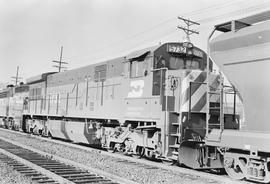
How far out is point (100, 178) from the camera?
6.84 metres

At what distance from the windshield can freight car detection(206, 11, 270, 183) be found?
10.4 ft

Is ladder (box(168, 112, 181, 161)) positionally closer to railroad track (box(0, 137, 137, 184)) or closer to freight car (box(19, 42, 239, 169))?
freight car (box(19, 42, 239, 169))

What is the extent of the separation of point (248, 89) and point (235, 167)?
168cm

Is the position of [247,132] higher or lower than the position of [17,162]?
higher

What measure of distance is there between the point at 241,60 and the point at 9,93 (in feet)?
78.2

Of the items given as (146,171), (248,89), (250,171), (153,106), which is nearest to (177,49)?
(153,106)

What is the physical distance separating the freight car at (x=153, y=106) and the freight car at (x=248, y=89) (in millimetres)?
815

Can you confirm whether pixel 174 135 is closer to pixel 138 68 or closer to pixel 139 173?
pixel 139 173

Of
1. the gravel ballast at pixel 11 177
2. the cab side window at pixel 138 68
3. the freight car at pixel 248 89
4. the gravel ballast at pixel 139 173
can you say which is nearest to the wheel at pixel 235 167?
the freight car at pixel 248 89

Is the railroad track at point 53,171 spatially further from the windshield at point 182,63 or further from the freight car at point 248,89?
the windshield at point 182,63

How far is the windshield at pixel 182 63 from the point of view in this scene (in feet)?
33.6

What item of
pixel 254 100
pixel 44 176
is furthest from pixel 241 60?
pixel 44 176

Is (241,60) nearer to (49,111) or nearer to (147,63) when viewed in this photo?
(147,63)

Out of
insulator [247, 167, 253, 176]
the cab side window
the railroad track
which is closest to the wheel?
insulator [247, 167, 253, 176]
